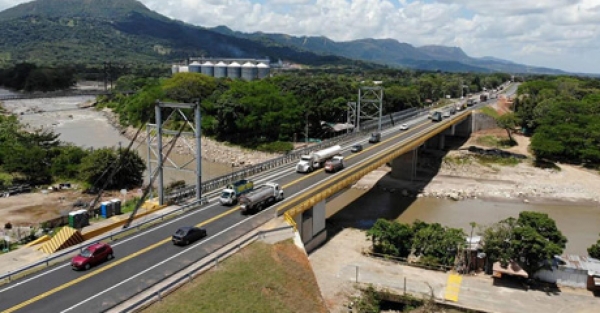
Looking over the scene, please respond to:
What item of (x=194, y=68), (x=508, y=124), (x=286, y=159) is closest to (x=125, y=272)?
(x=286, y=159)

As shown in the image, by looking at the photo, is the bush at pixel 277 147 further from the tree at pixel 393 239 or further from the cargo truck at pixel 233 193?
the tree at pixel 393 239

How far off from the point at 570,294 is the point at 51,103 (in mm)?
174610

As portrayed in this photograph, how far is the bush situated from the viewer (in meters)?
78.9

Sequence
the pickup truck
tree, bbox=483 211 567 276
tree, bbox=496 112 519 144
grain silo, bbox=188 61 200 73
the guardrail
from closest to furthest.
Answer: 1. the guardrail
2. tree, bbox=483 211 567 276
3. the pickup truck
4. tree, bbox=496 112 519 144
5. grain silo, bbox=188 61 200 73

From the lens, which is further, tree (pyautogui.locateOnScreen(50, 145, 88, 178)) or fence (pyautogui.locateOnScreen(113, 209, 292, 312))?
tree (pyautogui.locateOnScreen(50, 145, 88, 178))

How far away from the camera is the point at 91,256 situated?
954 inches

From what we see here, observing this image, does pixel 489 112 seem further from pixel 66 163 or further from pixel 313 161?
pixel 66 163

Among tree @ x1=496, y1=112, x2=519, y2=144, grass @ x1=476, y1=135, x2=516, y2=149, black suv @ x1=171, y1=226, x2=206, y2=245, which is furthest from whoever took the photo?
tree @ x1=496, y1=112, x2=519, y2=144

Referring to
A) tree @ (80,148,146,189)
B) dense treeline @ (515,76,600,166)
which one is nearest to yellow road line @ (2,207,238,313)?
tree @ (80,148,146,189)

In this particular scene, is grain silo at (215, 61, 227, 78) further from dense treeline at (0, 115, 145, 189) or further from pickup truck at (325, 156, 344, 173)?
pickup truck at (325, 156, 344, 173)

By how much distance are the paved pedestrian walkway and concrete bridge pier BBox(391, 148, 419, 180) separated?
3376cm

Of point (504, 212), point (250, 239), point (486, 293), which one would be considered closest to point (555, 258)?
point (486, 293)

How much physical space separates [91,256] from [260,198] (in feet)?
41.2

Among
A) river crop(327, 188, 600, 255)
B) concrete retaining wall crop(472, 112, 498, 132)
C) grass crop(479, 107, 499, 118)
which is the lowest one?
river crop(327, 188, 600, 255)
